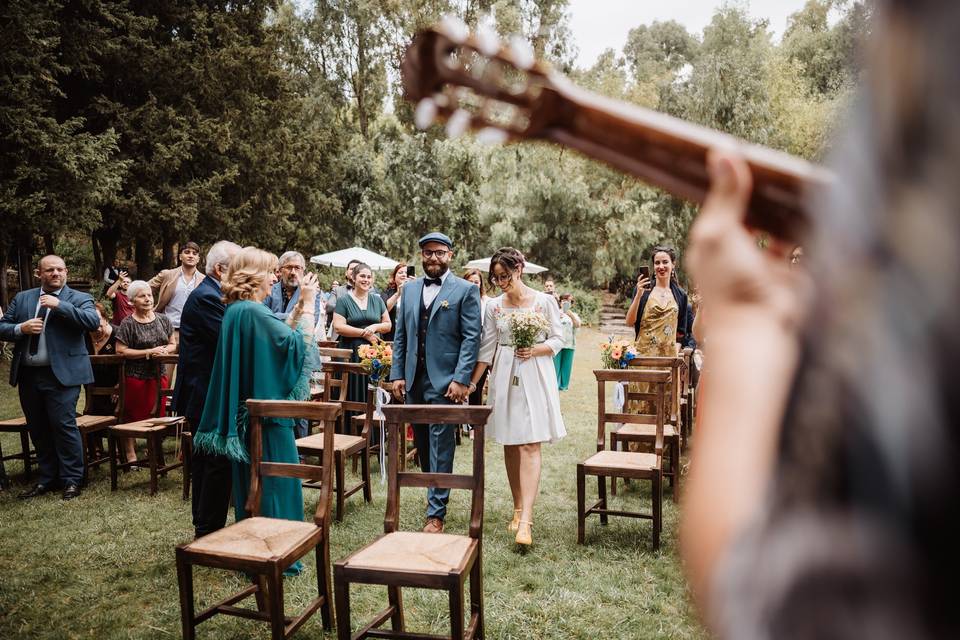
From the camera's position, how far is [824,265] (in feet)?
1.17

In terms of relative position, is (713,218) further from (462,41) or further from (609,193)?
(609,193)

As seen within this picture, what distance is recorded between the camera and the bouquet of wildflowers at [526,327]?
17.0 ft

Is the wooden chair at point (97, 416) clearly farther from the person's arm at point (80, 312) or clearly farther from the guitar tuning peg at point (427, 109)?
the guitar tuning peg at point (427, 109)

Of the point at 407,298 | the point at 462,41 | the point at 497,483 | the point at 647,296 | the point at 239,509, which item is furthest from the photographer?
the point at 647,296


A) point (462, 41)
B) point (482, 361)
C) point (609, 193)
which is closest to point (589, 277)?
point (609, 193)

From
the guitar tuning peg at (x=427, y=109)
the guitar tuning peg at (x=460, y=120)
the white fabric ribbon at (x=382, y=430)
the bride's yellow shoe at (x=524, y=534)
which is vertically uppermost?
the guitar tuning peg at (x=427, y=109)

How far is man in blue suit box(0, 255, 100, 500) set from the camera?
238 inches

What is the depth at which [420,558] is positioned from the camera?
3.24 meters

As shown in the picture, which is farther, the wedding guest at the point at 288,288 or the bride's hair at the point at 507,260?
the wedding guest at the point at 288,288

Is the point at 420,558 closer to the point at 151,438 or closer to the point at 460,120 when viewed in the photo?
the point at 460,120

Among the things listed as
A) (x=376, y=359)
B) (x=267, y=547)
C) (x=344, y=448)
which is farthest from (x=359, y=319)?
(x=267, y=547)

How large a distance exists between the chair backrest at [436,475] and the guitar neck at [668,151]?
9.47ft

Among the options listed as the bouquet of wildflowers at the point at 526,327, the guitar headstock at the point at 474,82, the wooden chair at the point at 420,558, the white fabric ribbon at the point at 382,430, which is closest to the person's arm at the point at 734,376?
the guitar headstock at the point at 474,82

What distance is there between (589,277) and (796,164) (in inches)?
1052
